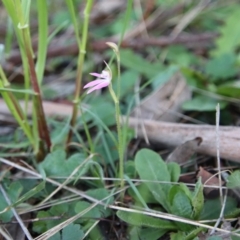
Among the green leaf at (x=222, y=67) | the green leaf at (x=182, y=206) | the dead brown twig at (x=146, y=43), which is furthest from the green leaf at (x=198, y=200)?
the dead brown twig at (x=146, y=43)

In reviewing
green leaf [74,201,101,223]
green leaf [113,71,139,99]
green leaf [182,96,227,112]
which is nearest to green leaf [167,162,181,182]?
green leaf [74,201,101,223]

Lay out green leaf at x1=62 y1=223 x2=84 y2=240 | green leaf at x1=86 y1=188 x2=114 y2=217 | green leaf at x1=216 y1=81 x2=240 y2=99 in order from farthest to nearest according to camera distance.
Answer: green leaf at x1=216 y1=81 x2=240 y2=99 → green leaf at x1=86 y1=188 x2=114 y2=217 → green leaf at x1=62 y1=223 x2=84 y2=240

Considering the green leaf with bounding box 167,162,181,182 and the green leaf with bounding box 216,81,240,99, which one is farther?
the green leaf with bounding box 216,81,240,99

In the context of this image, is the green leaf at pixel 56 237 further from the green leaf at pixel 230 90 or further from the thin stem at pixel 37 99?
the green leaf at pixel 230 90

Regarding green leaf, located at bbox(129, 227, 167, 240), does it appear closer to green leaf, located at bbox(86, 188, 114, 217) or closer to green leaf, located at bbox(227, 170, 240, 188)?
green leaf, located at bbox(86, 188, 114, 217)

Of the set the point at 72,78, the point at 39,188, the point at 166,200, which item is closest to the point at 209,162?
the point at 166,200

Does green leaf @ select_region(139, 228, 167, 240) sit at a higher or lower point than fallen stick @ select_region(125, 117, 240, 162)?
lower

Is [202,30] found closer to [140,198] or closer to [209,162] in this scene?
[209,162]
